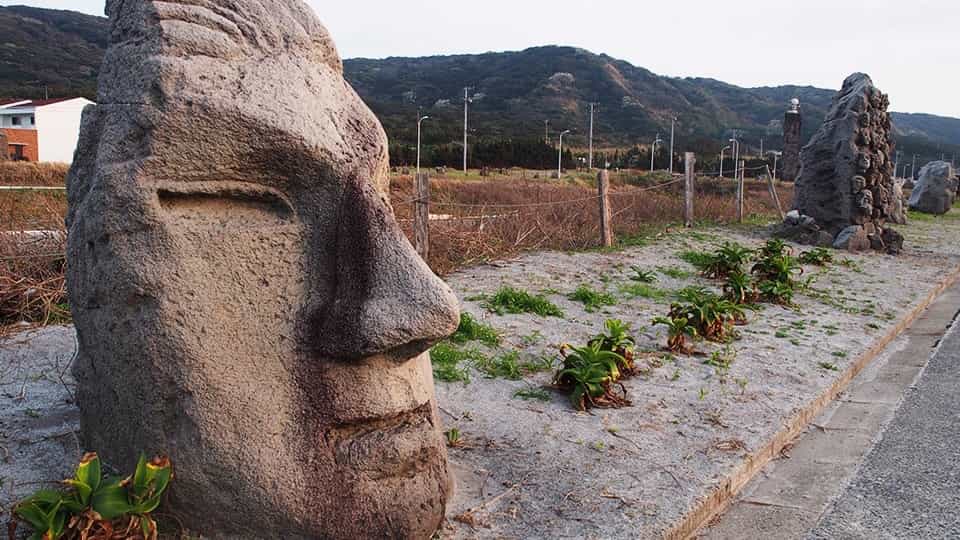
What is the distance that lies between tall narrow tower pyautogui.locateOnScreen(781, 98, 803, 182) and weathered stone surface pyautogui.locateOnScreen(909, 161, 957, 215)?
3684mm

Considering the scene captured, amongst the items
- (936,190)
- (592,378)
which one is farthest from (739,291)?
(936,190)

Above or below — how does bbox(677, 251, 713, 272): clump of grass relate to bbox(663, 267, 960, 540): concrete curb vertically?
above

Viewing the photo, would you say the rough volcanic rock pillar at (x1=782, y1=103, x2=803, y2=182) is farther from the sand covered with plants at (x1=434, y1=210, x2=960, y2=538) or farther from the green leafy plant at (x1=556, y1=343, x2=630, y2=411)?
the green leafy plant at (x1=556, y1=343, x2=630, y2=411)

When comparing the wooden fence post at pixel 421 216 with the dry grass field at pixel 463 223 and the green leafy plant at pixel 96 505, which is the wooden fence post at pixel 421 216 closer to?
the dry grass field at pixel 463 223

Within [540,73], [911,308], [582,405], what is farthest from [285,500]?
[540,73]

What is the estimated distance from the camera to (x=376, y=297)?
9.67ft

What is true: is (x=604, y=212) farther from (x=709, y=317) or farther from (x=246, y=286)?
(x=246, y=286)

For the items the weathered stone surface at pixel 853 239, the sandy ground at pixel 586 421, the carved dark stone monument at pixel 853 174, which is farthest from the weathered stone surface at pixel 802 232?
the sandy ground at pixel 586 421

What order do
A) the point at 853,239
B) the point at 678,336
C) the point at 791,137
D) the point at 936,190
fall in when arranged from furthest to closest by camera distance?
the point at 791,137 → the point at 936,190 → the point at 853,239 → the point at 678,336

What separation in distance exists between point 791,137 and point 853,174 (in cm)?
1456

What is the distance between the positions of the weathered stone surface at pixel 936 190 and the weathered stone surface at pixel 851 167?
10.7 m

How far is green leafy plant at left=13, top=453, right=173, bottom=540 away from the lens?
2.58 m

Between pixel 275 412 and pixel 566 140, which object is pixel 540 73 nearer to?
pixel 566 140

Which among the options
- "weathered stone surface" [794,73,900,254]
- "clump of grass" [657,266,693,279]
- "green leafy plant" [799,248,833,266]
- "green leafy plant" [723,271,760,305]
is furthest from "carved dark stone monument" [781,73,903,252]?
"green leafy plant" [723,271,760,305]
